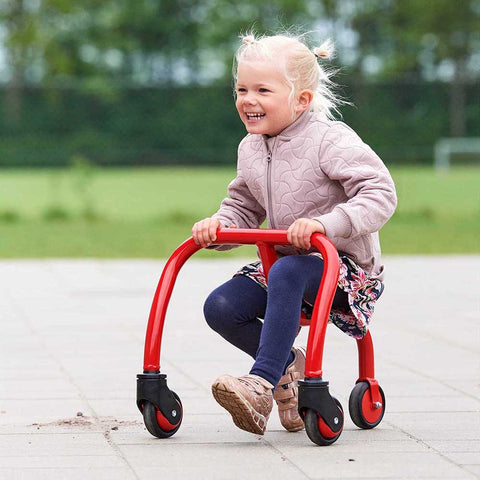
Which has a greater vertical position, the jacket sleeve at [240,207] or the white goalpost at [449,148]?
the jacket sleeve at [240,207]

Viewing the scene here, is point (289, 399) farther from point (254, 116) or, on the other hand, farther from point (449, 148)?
point (449, 148)

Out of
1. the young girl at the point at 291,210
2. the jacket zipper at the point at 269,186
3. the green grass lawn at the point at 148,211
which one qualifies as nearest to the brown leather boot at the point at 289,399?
the young girl at the point at 291,210

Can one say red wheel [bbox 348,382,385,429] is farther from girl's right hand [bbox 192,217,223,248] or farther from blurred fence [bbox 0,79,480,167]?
blurred fence [bbox 0,79,480,167]

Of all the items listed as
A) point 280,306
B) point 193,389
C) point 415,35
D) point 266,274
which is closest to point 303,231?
point 280,306

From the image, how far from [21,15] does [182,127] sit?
12838 mm

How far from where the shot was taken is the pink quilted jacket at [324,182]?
12.5 ft

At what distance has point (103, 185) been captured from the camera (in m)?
25.9

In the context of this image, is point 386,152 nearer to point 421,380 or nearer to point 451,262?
point 451,262

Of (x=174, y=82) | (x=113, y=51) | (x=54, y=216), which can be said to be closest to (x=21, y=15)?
(x=113, y=51)

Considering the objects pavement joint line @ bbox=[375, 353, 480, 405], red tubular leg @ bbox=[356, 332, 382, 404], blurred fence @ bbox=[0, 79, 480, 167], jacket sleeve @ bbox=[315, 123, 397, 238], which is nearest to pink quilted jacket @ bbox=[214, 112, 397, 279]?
jacket sleeve @ bbox=[315, 123, 397, 238]

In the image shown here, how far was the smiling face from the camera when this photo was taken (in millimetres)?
4000

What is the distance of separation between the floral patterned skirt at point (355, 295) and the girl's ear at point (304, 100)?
48 centimetres

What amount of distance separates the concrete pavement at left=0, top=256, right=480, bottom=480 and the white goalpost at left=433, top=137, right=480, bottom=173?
880 inches

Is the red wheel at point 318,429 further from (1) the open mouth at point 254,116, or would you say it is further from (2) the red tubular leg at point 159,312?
(1) the open mouth at point 254,116
